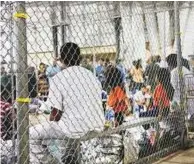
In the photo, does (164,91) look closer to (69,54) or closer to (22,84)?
(69,54)

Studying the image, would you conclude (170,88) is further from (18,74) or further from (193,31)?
(193,31)

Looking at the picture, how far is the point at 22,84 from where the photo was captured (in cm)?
243

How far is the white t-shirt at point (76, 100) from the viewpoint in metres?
3.31

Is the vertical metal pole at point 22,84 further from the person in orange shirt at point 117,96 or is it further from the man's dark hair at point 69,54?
the person in orange shirt at point 117,96

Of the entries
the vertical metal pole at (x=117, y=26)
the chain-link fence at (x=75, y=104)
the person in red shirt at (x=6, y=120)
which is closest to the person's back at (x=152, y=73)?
the chain-link fence at (x=75, y=104)

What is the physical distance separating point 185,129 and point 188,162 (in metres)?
0.97

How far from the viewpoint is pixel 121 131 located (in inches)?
164

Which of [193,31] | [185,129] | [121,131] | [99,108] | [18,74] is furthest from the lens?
[193,31]

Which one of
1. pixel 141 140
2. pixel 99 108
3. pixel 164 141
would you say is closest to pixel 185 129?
pixel 164 141

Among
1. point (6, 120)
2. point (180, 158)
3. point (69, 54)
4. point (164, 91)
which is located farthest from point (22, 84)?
point (164, 91)

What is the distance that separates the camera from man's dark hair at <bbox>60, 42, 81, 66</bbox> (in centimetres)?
360

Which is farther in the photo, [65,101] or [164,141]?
[164,141]

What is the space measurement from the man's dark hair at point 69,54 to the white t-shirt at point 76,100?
16 centimetres

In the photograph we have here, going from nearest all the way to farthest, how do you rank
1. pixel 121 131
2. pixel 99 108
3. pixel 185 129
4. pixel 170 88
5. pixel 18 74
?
pixel 18 74 < pixel 99 108 < pixel 121 131 < pixel 185 129 < pixel 170 88
